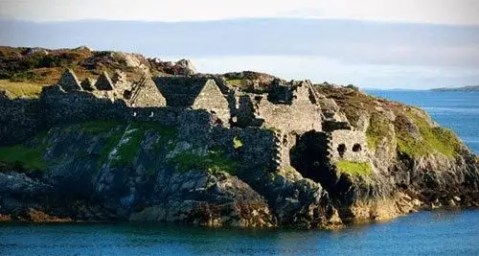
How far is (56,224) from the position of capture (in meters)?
79.4

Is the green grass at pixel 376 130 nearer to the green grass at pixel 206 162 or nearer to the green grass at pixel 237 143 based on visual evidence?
the green grass at pixel 237 143

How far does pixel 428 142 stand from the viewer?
10162 cm

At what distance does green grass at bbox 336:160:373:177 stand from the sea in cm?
364

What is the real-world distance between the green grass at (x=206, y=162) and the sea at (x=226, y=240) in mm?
4123

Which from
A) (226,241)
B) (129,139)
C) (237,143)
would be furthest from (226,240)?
(129,139)

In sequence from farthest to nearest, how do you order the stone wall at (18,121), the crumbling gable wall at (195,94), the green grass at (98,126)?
the stone wall at (18,121) < the crumbling gable wall at (195,94) < the green grass at (98,126)

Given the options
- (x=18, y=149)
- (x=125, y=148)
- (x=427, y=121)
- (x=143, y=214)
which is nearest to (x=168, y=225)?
(x=143, y=214)

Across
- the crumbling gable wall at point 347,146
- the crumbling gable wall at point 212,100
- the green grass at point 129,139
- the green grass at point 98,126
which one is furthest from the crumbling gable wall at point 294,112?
the green grass at point 98,126

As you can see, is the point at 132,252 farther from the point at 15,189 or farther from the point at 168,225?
the point at 15,189

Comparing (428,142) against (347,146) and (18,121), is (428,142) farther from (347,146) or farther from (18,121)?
(18,121)

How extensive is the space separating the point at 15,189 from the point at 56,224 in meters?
4.37

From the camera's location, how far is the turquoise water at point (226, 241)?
71562mm

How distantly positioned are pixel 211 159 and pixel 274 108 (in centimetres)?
860

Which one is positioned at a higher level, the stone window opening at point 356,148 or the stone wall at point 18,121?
the stone wall at point 18,121
